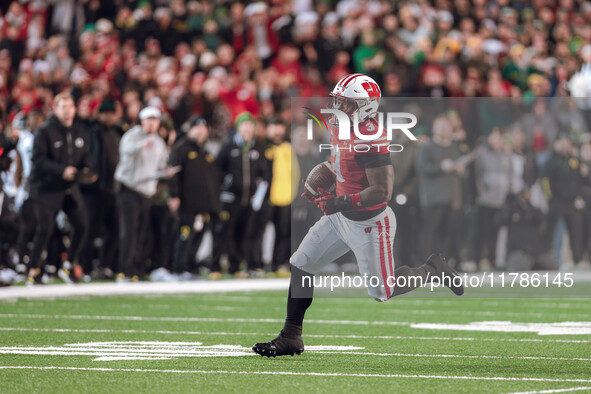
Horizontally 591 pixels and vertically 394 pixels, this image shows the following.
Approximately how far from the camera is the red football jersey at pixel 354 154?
7.99 m

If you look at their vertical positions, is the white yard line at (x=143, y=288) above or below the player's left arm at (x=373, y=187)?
below

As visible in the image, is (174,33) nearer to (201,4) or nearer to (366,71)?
(201,4)

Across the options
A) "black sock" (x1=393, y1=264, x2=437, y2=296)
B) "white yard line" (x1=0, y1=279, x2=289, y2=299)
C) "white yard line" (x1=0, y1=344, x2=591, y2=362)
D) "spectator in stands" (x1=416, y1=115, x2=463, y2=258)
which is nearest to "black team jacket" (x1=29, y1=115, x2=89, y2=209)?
"white yard line" (x1=0, y1=279, x2=289, y2=299)

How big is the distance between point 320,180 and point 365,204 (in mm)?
329

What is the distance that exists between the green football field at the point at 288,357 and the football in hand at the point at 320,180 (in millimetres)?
1037

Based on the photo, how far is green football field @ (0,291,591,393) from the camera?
697cm

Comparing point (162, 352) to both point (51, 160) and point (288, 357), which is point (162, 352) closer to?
point (288, 357)

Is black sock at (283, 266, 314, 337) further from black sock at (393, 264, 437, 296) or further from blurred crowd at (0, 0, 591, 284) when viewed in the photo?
blurred crowd at (0, 0, 591, 284)

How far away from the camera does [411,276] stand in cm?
811

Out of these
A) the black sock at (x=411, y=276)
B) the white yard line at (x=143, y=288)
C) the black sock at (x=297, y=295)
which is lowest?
the white yard line at (x=143, y=288)

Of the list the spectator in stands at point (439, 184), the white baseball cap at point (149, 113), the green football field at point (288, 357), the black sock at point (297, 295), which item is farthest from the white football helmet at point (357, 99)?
the white baseball cap at point (149, 113)

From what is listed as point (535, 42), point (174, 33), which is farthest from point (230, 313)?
point (535, 42)

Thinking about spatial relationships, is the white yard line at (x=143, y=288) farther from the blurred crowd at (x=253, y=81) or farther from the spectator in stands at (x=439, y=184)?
the spectator in stands at (x=439, y=184)

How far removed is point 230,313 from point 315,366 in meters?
4.34
